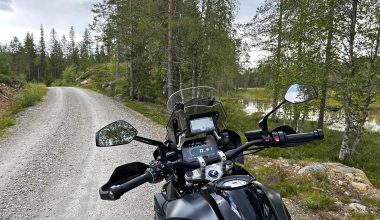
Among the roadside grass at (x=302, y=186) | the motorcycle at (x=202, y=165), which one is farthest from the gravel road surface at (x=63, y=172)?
the motorcycle at (x=202, y=165)

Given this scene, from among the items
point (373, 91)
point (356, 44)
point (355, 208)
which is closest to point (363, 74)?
point (373, 91)

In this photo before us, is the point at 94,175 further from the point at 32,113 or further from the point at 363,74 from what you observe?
the point at 32,113

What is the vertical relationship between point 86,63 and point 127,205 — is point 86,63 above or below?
above

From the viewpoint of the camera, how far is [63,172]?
7641 mm

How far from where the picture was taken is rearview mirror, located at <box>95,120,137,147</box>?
Answer: 7.69ft

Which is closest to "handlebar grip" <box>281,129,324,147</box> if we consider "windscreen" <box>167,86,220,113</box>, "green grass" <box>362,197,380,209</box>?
"windscreen" <box>167,86,220,113</box>

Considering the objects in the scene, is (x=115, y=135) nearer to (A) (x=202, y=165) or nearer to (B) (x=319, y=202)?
(A) (x=202, y=165)

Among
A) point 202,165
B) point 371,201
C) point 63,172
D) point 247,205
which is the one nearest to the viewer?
point 247,205

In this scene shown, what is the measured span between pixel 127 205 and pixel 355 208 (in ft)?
12.6

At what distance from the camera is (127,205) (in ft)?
18.7

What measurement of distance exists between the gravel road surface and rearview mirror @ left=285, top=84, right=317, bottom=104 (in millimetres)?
3517

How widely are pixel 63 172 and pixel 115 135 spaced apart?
5930 mm

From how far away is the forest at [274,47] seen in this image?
11.8 m

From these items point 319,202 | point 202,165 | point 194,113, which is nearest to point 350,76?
point 319,202
